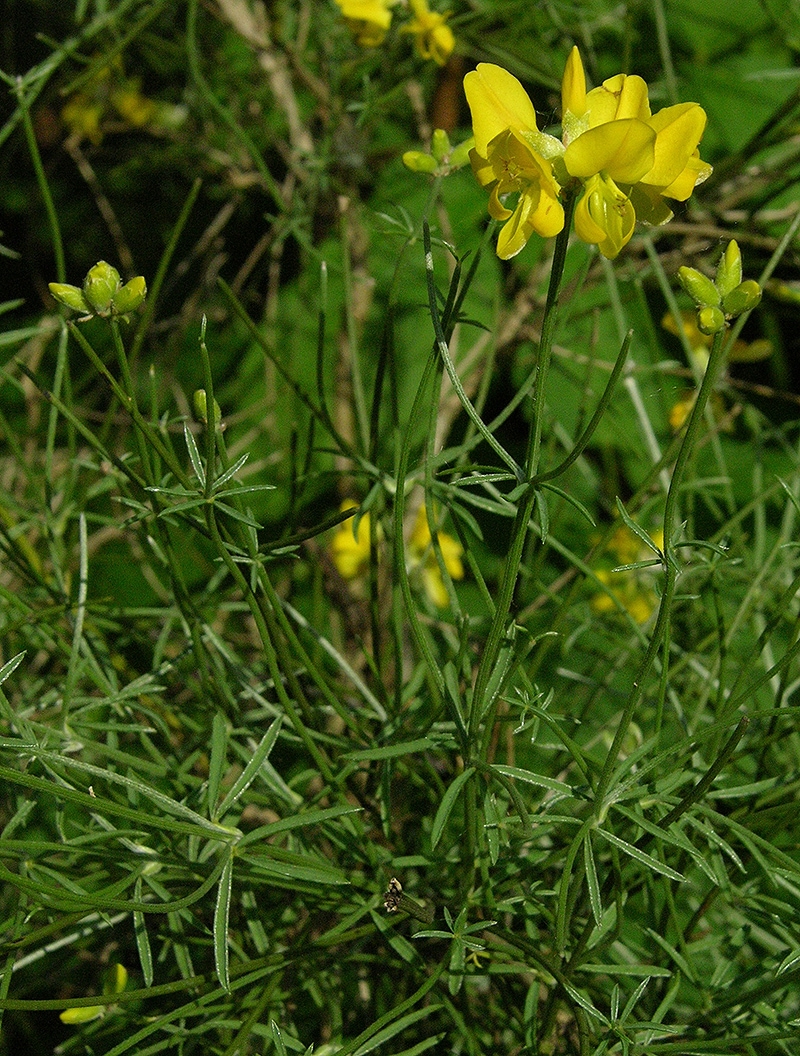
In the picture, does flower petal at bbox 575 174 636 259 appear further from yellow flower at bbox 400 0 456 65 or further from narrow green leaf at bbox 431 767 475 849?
yellow flower at bbox 400 0 456 65

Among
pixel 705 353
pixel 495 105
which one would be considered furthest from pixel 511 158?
pixel 705 353

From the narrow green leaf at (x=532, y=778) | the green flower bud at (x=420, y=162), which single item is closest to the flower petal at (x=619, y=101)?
the green flower bud at (x=420, y=162)

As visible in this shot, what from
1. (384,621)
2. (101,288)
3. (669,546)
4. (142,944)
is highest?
(101,288)

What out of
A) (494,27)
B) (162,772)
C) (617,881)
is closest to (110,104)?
(494,27)

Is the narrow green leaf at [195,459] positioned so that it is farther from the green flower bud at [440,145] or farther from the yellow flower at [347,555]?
the yellow flower at [347,555]

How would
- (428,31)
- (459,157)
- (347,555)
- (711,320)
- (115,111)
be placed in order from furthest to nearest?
(115,111) → (347,555) → (428,31) → (459,157) → (711,320)

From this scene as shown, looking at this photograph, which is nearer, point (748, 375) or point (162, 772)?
point (162, 772)

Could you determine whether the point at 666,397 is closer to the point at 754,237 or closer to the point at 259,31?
the point at 754,237

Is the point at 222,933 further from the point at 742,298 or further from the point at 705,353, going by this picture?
the point at 705,353
